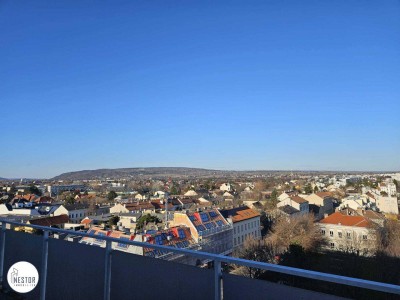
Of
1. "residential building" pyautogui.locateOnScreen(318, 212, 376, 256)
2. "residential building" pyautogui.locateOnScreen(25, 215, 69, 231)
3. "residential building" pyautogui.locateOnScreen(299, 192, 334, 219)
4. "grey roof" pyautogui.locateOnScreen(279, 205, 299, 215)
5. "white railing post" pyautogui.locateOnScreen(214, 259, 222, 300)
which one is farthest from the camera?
"residential building" pyautogui.locateOnScreen(299, 192, 334, 219)

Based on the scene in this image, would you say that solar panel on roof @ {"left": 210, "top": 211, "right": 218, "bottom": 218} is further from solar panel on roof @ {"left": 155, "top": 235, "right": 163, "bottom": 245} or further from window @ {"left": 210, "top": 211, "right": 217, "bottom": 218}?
solar panel on roof @ {"left": 155, "top": 235, "right": 163, "bottom": 245}

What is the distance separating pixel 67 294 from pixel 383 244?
70.7ft

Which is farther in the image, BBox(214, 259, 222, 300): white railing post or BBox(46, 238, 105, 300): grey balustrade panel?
BBox(46, 238, 105, 300): grey balustrade panel

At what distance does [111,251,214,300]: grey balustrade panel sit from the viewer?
179cm

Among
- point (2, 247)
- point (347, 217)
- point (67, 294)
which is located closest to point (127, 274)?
point (67, 294)

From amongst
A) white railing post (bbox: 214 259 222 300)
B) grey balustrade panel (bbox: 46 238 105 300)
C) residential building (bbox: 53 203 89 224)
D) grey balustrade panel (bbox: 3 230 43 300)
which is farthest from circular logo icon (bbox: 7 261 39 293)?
residential building (bbox: 53 203 89 224)

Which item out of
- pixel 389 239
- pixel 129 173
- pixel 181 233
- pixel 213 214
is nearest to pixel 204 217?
pixel 213 214

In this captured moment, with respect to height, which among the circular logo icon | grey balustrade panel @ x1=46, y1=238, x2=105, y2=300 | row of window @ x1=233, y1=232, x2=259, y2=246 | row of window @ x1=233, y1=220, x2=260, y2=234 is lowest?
row of window @ x1=233, y1=232, x2=259, y2=246

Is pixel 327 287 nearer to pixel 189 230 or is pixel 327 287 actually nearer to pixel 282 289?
pixel 282 289

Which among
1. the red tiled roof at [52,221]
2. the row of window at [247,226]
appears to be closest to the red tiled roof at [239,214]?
the row of window at [247,226]

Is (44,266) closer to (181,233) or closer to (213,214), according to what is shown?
(181,233)

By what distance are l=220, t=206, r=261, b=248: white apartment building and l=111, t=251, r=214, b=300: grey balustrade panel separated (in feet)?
80.0

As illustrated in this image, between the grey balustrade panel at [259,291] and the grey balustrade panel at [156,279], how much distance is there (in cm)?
10

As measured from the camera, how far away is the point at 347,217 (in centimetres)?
2775
